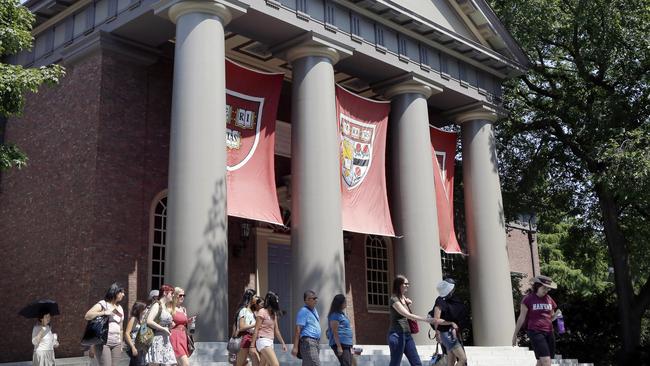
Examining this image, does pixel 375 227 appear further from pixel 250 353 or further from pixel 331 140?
pixel 250 353

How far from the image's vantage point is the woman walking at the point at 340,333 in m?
10.4

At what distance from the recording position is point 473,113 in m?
22.5

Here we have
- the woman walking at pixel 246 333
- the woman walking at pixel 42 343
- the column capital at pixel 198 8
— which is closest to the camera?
the woman walking at pixel 42 343

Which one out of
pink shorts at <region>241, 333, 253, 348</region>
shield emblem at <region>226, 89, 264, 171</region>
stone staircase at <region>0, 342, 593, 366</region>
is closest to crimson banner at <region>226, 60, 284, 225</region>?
shield emblem at <region>226, 89, 264, 171</region>

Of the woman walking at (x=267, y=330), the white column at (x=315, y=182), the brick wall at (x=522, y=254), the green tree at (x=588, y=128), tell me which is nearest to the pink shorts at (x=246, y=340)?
the woman walking at (x=267, y=330)

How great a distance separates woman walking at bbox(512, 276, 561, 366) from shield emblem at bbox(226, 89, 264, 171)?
7.53 meters

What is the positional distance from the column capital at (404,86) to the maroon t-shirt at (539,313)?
415 inches

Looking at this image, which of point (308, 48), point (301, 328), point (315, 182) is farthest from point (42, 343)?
point (308, 48)

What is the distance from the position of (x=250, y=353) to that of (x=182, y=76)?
6.31m

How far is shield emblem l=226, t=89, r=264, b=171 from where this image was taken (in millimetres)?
16172

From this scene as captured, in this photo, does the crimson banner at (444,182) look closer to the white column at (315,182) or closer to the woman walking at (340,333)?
the white column at (315,182)

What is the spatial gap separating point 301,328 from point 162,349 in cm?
184

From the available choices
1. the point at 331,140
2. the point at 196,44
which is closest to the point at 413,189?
the point at 331,140

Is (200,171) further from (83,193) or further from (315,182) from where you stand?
(83,193)
